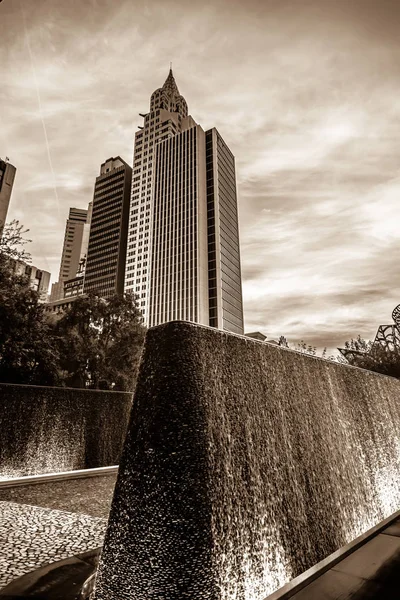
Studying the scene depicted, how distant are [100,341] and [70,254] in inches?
6661

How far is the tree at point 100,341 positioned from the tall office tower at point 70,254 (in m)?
157

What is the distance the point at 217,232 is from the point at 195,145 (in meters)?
32.7

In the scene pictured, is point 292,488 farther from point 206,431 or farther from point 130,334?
point 130,334

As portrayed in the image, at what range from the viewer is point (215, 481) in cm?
244

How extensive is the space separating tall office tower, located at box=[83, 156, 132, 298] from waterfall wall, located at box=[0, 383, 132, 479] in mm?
115670

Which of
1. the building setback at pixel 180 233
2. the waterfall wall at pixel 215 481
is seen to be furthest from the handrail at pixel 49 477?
the building setback at pixel 180 233

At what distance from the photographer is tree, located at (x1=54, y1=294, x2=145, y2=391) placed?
20395 millimetres

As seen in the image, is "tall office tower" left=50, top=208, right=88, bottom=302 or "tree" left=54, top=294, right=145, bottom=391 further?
"tall office tower" left=50, top=208, right=88, bottom=302

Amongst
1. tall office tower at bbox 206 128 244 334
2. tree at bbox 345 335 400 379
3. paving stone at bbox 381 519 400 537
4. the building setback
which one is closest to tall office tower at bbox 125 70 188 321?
the building setback

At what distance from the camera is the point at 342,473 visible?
446cm

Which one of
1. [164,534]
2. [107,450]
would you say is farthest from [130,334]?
[164,534]

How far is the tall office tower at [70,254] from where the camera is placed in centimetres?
17250

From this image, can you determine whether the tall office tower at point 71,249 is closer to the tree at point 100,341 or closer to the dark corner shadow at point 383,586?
the tree at point 100,341

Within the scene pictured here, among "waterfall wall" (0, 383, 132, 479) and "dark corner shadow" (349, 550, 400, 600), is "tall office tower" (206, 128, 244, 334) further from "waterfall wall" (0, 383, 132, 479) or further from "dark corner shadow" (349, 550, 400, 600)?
"dark corner shadow" (349, 550, 400, 600)
